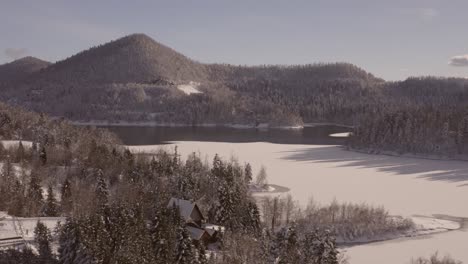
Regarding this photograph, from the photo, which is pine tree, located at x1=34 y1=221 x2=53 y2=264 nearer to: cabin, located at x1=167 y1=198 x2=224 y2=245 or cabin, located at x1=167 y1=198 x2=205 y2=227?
cabin, located at x1=167 y1=198 x2=224 y2=245

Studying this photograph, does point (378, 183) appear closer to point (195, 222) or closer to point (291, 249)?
point (195, 222)

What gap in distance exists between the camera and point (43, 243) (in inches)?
1617

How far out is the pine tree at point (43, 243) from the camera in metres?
39.7

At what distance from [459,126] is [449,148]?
7.17 meters

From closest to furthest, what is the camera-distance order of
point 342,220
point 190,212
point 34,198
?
point 190,212 → point 34,198 → point 342,220

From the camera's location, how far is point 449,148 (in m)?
134

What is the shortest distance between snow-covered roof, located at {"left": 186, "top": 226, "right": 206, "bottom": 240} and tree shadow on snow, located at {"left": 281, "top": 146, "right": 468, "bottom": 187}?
63593 millimetres

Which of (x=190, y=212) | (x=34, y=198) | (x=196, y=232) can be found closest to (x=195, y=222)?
(x=190, y=212)

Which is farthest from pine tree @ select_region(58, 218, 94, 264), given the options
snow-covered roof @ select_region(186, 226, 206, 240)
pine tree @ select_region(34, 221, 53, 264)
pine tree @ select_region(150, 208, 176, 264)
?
snow-covered roof @ select_region(186, 226, 206, 240)

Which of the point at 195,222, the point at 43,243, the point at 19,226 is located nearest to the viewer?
the point at 43,243

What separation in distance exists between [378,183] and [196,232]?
54.8 m

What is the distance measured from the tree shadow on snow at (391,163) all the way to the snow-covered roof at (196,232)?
2504 inches

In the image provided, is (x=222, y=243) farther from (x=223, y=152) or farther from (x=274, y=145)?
(x=274, y=145)

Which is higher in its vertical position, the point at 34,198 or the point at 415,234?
the point at 34,198
